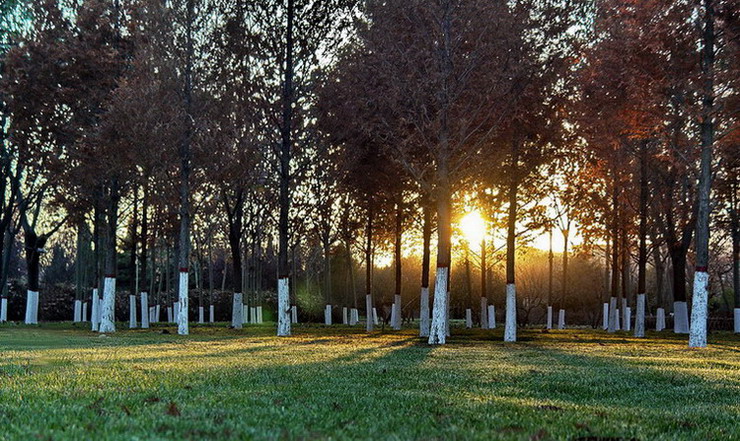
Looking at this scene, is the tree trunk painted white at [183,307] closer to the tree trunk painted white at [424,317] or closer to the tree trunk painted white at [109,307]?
the tree trunk painted white at [109,307]

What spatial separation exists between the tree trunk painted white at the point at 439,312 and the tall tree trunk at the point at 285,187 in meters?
7.99

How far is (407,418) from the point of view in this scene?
6.48 meters

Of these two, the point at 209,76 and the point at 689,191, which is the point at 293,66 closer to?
the point at 209,76

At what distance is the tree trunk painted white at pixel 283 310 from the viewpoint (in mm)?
29467

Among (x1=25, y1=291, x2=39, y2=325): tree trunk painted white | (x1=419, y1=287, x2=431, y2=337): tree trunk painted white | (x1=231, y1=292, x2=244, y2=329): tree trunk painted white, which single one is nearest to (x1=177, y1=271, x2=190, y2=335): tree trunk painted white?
(x1=231, y1=292, x2=244, y2=329): tree trunk painted white

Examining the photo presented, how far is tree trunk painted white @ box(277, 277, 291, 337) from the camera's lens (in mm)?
29467

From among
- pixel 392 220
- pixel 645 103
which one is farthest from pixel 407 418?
pixel 392 220

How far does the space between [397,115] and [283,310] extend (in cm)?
1013

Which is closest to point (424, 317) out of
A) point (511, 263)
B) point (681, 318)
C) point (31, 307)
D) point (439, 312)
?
point (511, 263)

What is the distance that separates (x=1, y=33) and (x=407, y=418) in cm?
3874

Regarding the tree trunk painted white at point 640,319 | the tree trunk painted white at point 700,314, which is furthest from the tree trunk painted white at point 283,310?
the tree trunk painted white at point 640,319

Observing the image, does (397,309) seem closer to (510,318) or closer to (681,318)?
(510,318)

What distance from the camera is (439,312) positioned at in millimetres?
24594

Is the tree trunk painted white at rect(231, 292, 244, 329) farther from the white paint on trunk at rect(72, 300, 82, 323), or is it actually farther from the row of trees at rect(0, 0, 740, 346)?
the white paint on trunk at rect(72, 300, 82, 323)
